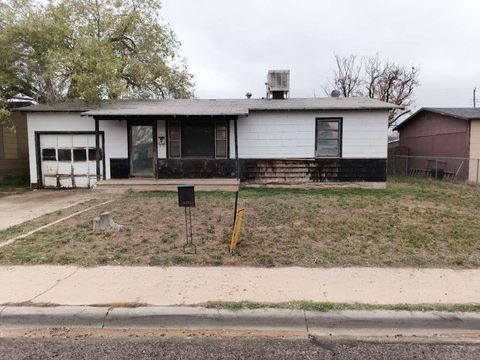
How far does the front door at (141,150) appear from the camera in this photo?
13656 mm

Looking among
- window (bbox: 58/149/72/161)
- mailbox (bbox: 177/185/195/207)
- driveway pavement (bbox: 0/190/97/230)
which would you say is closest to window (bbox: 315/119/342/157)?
driveway pavement (bbox: 0/190/97/230)

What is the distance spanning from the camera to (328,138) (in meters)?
13.7

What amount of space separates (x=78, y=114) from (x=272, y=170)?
7470 mm

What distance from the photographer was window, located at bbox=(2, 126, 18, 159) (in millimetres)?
15868

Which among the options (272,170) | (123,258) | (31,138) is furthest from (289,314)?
(31,138)

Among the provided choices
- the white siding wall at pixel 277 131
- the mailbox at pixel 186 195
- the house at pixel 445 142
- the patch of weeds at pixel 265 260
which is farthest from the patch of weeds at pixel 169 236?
the house at pixel 445 142

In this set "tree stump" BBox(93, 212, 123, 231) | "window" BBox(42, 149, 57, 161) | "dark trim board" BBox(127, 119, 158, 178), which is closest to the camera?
"tree stump" BBox(93, 212, 123, 231)

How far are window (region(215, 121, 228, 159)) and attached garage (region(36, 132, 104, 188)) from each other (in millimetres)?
4345

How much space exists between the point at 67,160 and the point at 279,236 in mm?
10596

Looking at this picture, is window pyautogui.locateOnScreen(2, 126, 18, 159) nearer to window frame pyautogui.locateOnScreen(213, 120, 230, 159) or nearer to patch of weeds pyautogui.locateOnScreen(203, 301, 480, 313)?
window frame pyautogui.locateOnScreen(213, 120, 230, 159)

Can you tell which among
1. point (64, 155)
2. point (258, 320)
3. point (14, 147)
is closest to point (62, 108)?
point (64, 155)

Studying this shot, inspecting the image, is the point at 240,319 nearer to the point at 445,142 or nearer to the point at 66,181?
the point at 66,181

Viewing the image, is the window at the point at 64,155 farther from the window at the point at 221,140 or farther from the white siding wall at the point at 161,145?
the window at the point at 221,140

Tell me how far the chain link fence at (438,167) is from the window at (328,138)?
6743mm
